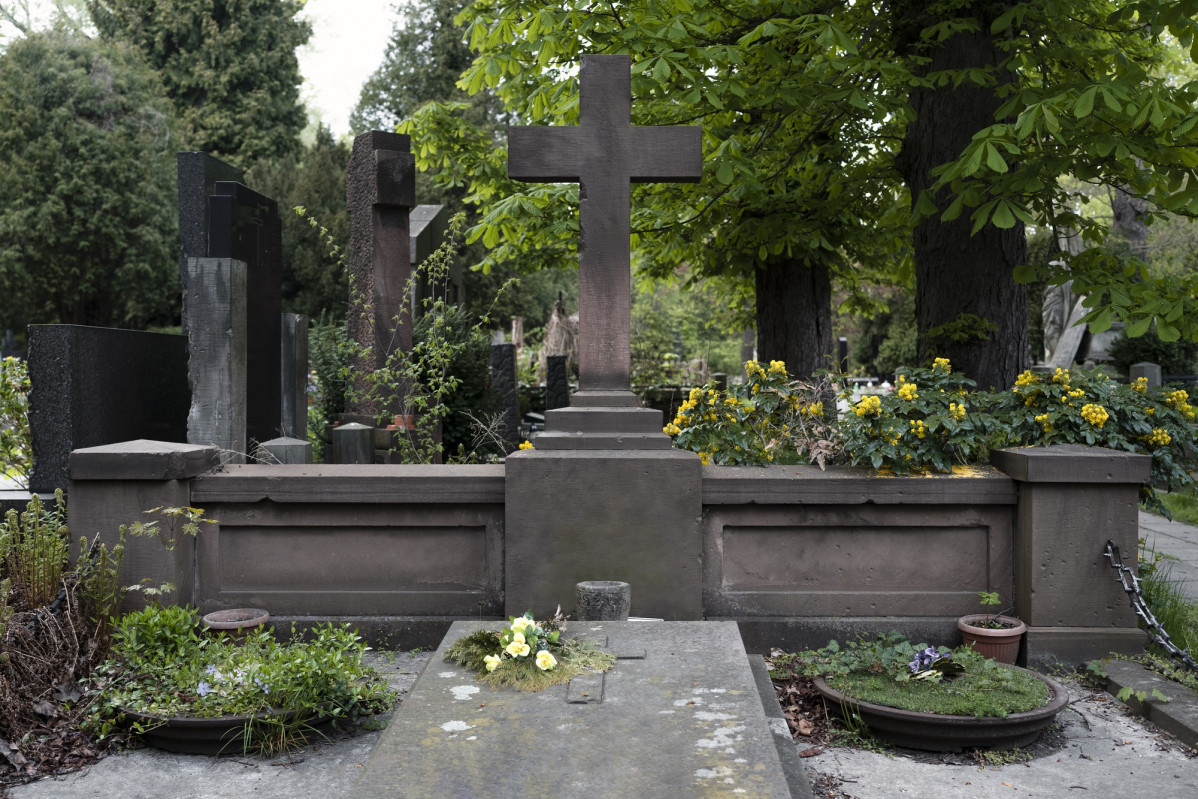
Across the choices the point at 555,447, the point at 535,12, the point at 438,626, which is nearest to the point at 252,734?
the point at 438,626

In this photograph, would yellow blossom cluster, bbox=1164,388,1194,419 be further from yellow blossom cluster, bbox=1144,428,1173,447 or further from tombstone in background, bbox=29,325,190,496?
tombstone in background, bbox=29,325,190,496

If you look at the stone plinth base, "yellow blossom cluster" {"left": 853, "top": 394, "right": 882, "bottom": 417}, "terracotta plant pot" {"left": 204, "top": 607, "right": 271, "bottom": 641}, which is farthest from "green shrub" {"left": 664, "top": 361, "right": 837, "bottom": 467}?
"terracotta plant pot" {"left": 204, "top": 607, "right": 271, "bottom": 641}

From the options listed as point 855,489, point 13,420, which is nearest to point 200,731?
point 855,489

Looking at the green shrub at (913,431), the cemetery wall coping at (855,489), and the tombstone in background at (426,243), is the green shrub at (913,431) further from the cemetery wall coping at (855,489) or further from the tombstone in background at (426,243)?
the tombstone in background at (426,243)

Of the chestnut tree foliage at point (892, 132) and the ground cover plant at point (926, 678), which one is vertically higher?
the chestnut tree foliage at point (892, 132)

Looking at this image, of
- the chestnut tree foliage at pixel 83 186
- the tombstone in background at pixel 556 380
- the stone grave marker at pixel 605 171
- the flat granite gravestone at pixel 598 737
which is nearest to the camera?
the flat granite gravestone at pixel 598 737

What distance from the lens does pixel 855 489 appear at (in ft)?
16.5

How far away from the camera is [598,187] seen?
5176 mm

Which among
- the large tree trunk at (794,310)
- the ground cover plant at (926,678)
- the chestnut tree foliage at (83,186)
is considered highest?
the chestnut tree foliage at (83,186)

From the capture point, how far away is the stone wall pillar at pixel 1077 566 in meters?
4.91

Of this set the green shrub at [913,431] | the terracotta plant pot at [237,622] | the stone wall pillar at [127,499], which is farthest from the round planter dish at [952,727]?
the stone wall pillar at [127,499]

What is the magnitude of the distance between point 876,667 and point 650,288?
8534 mm

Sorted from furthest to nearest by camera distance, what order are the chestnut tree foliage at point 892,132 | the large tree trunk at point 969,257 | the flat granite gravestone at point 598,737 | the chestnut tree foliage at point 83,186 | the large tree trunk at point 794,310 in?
1. the chestnut tree foliage at point 83,186
2. the large tree trunk at point 794,310
3. the large tree trunk at point 969,257
4. the chestnut tree foliage at point 892,132
5. the flat granite gravestone at point 598,737

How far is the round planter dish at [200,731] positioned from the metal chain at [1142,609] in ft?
12.8
